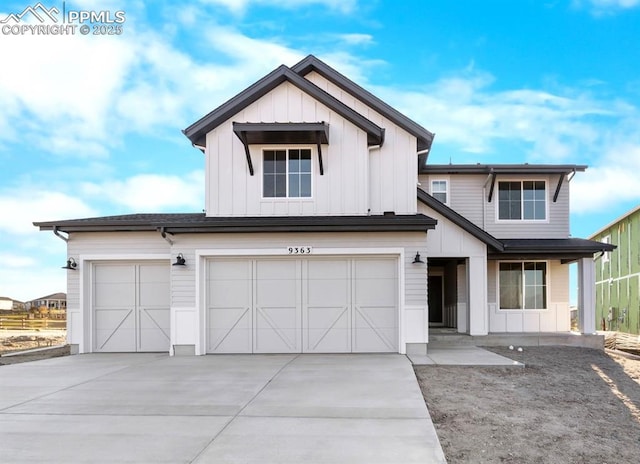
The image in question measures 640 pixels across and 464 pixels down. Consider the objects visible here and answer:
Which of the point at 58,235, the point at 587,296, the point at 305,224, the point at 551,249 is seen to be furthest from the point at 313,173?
the point at 587,296

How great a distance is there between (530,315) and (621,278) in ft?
45.5

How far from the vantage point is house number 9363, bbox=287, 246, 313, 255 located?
1150cm

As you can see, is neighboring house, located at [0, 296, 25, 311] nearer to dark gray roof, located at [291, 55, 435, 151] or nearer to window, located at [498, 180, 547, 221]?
dark gray roof, located at [291, 55, 435, 151]

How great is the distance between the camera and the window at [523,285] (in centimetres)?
1595

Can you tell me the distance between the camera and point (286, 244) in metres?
11.6

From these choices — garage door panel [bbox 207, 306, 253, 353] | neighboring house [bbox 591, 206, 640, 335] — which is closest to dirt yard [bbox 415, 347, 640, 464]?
garage door panel [bbox 207, 306, 253, 353]

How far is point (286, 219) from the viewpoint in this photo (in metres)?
→ 11.4

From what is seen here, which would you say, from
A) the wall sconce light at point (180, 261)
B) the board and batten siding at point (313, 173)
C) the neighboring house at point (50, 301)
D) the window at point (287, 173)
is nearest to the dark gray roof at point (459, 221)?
the board and batten siding at point (313, 173)

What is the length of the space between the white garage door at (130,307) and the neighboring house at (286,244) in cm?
3

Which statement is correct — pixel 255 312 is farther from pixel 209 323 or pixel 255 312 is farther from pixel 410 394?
pixel 410 394

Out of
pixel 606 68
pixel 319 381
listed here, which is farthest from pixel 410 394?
pixel 606 68

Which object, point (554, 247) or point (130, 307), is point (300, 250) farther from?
point (554, 247)

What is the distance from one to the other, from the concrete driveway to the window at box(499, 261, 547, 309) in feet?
24.2

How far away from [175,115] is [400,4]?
799 centimetres
